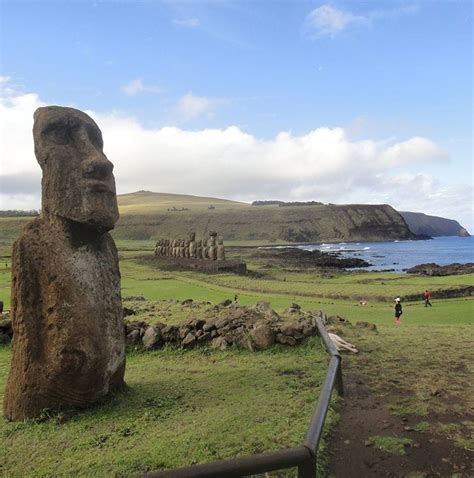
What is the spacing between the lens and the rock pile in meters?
10.1

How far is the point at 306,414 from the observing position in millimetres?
6383

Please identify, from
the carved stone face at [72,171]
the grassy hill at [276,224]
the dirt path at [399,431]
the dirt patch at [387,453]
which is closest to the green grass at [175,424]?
the dirt patch at [387,453]

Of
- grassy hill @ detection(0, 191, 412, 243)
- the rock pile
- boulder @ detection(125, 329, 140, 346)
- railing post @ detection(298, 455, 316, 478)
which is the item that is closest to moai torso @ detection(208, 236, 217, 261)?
the rock pile

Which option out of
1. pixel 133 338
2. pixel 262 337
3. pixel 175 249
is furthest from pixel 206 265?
pixel 262 337

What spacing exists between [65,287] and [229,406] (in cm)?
277

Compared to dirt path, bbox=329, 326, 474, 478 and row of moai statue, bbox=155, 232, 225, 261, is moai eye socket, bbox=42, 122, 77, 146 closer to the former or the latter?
dirt path, bbox=329, 326, 474, 478

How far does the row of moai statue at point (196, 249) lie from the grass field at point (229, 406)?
34.0 m

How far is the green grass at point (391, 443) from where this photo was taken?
549 cm

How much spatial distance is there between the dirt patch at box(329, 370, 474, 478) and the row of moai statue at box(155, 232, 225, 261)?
39091 millimetres

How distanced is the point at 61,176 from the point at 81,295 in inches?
66.8

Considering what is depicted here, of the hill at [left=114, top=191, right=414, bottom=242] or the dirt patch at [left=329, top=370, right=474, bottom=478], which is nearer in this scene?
the dirt patch at [left=329, top=370, right=474, bottom=478]

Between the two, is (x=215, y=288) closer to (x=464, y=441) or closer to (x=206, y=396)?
(x=206, y=396)

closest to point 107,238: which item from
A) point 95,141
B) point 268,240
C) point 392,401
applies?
point 95,141

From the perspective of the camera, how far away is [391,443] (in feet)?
18.5
